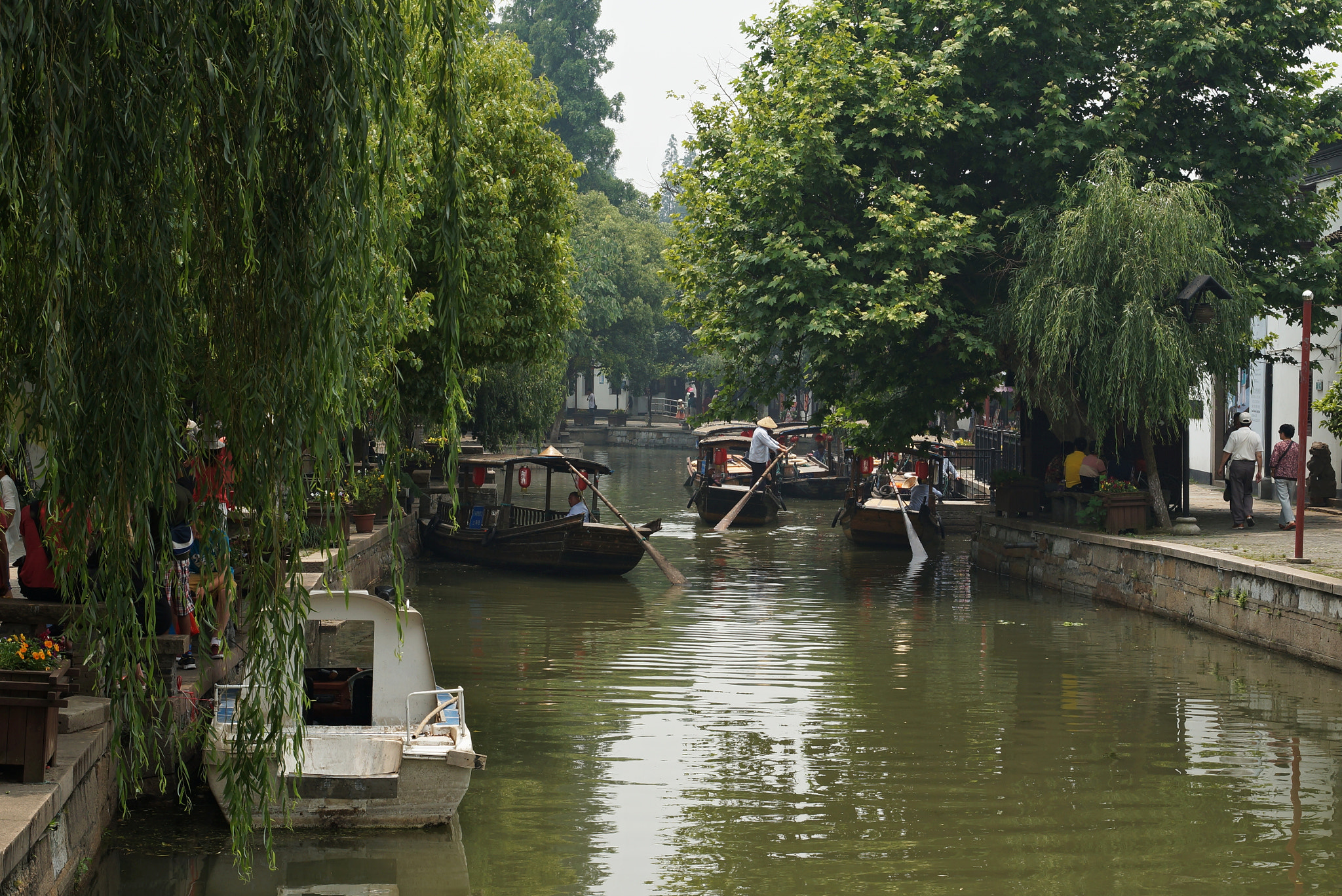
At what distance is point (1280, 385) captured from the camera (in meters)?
23.2

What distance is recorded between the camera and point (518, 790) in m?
9.14

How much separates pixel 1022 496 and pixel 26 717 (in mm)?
16651

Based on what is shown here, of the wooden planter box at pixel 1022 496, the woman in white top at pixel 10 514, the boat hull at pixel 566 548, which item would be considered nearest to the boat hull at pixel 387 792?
the woman in white top at pixel 10 514

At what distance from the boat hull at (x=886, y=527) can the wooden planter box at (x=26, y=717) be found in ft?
58.5

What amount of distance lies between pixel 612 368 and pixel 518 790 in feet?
147

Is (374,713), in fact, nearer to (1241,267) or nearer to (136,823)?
(136,823)

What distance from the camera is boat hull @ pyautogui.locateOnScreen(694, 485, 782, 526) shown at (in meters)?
27.0

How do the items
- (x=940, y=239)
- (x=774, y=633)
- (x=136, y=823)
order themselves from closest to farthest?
(x=136, y=823) → (x=774, y=633) → (x=940, y=239)

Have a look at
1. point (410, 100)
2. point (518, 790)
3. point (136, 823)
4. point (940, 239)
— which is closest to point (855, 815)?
point (518, 790)

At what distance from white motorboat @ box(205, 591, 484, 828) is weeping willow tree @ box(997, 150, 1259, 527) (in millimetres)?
10772

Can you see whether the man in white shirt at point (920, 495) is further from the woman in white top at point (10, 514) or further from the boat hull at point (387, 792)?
the boat hull at point (387, 792)

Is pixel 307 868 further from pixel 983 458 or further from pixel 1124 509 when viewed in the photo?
pixel 983 458

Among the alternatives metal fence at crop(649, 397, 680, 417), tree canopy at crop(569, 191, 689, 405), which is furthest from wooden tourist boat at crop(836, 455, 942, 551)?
metal fence at crop(649, 397, 680, 417)

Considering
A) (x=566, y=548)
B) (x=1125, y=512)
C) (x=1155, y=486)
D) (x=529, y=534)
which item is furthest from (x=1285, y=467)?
(x=529, y=534)
